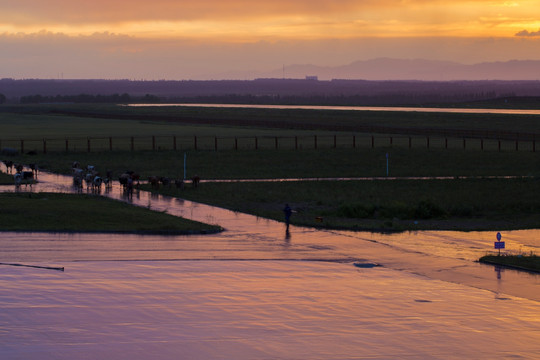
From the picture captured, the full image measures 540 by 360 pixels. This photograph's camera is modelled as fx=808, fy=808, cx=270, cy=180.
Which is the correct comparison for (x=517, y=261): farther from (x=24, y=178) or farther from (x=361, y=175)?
(x=24, y=178)

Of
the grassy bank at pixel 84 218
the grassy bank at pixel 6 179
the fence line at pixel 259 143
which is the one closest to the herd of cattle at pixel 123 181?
the grassy bank at pixel 6 179

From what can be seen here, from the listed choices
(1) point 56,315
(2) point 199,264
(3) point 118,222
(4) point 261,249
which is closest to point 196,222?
(3) point 118,222

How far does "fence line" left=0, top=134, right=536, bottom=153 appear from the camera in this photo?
→ 72.4 metres

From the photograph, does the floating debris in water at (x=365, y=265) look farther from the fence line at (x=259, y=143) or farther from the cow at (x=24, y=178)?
the fence line at (x=259, y=143)

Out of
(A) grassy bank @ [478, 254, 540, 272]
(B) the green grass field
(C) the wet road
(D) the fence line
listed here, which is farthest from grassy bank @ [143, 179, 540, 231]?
(D) the fence line

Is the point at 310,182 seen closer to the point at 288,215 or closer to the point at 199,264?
the point at 288,215

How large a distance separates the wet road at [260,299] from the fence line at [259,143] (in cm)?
4178

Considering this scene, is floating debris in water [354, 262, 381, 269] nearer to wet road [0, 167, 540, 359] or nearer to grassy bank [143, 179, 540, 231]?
wet road [0, 167, 540, 359]

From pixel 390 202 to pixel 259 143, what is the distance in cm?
3954

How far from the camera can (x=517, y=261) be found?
26734mm

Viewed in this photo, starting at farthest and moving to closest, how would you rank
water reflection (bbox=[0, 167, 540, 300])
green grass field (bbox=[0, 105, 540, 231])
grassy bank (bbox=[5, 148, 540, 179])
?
grassy bank (bbox=[5, 148, 540, 179]) → green grass field (bbox=[0, 105, 540, 231]) → water reflection (bbox=[0, 167, 540, 300])

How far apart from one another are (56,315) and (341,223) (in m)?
17.1

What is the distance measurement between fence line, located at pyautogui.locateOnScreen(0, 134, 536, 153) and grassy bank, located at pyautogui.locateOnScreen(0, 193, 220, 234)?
33.4 m

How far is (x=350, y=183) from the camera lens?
4772 cm
